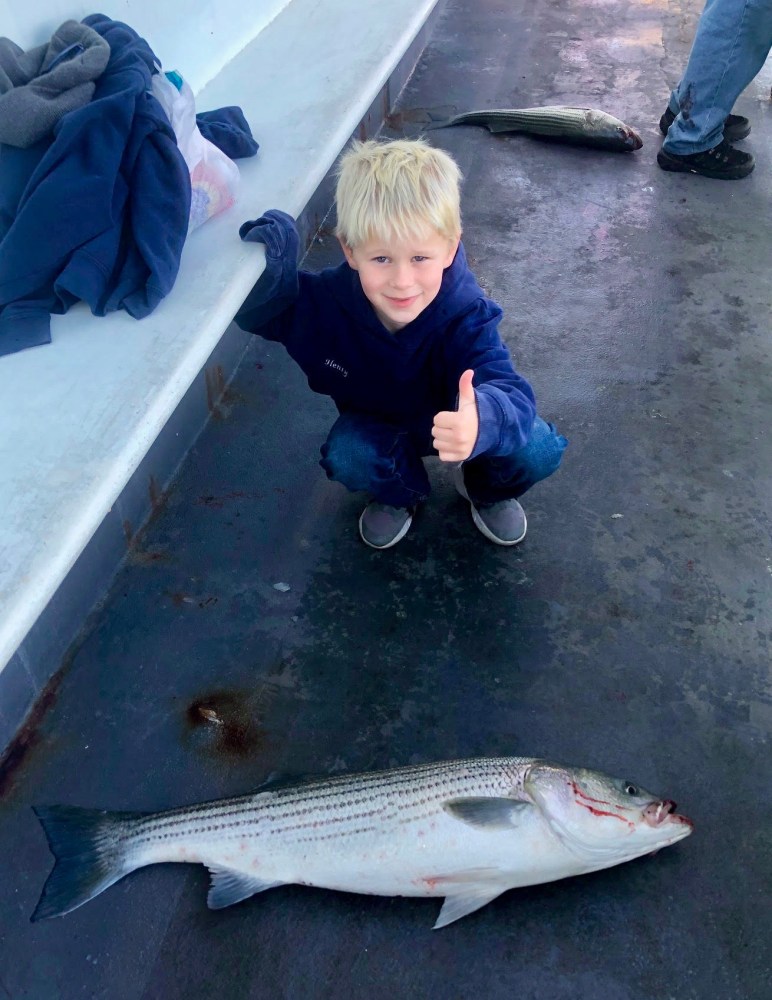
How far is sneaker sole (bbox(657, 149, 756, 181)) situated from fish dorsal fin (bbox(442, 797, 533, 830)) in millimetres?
4068

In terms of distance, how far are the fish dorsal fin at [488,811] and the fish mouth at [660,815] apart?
269mm

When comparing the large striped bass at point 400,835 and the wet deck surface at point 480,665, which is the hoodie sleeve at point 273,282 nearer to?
the wet deck surface at point 480,665

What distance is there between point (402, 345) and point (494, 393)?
41 centimetres

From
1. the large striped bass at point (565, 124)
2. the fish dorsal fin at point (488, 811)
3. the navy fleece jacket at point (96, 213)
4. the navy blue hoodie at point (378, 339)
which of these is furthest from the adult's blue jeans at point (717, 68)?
the fish dorsal fin at point (488, 811)

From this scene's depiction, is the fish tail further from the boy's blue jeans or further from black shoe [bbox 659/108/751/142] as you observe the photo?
black shoe [bbox 659/108/751/142]

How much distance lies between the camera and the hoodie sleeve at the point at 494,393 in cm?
199

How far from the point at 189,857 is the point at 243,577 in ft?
3.04

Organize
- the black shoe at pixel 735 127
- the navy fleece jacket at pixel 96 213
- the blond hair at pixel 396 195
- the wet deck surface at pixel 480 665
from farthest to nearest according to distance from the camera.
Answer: the black shoe at pixel 735 127, the navy fleece jacket at pixel 96 213, the blond hair at pixel 396 195, the wet deck surface at pixel 480 665

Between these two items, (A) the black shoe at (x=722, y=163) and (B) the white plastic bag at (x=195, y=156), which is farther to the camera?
(A) the black shoe at (x=722, y=163)

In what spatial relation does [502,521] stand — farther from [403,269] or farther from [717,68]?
[717,68]

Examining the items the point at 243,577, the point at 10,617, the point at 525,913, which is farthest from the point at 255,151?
the point at 525,913

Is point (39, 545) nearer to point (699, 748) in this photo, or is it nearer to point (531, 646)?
point (531, 646)

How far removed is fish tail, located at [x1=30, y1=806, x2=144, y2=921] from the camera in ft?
6.13

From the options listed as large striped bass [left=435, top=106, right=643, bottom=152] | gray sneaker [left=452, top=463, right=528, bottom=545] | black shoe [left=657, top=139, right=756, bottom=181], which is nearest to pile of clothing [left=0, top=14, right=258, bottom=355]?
gray sneaker [left=452, top=463, right=528, bottom=545]
